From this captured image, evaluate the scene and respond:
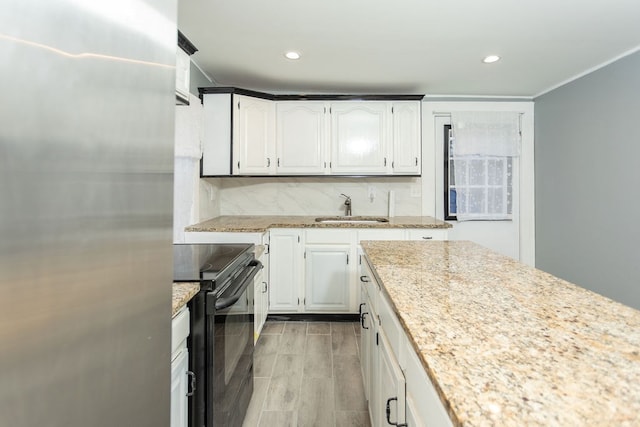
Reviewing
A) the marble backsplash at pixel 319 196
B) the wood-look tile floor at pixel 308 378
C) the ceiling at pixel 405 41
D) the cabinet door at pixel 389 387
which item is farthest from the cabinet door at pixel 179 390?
the marble backsplash at pixel 319 196

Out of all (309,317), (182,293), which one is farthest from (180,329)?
(309,317)

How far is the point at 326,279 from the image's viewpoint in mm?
3125

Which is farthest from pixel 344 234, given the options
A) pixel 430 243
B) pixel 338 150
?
pixel 430 243

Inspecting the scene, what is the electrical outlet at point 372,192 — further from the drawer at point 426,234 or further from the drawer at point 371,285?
the drawer at point 371,285

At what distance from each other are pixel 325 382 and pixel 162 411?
1.72m

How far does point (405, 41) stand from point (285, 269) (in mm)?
2163

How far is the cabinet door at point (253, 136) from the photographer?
313 cm

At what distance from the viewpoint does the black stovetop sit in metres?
1.25

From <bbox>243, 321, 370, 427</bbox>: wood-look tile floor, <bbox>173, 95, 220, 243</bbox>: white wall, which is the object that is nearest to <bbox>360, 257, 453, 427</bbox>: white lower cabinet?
<bbox>243, 321, 370, 427</bbox>: wood-look tile floor

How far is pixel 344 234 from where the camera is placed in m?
3.09

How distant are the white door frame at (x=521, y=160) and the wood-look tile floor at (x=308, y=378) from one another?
1.83m

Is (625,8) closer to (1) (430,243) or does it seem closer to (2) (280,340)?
(1) (430,243)

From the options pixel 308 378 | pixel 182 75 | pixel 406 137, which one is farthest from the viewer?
pixel 406 137

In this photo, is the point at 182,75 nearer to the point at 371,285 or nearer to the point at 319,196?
the point at 371,285
